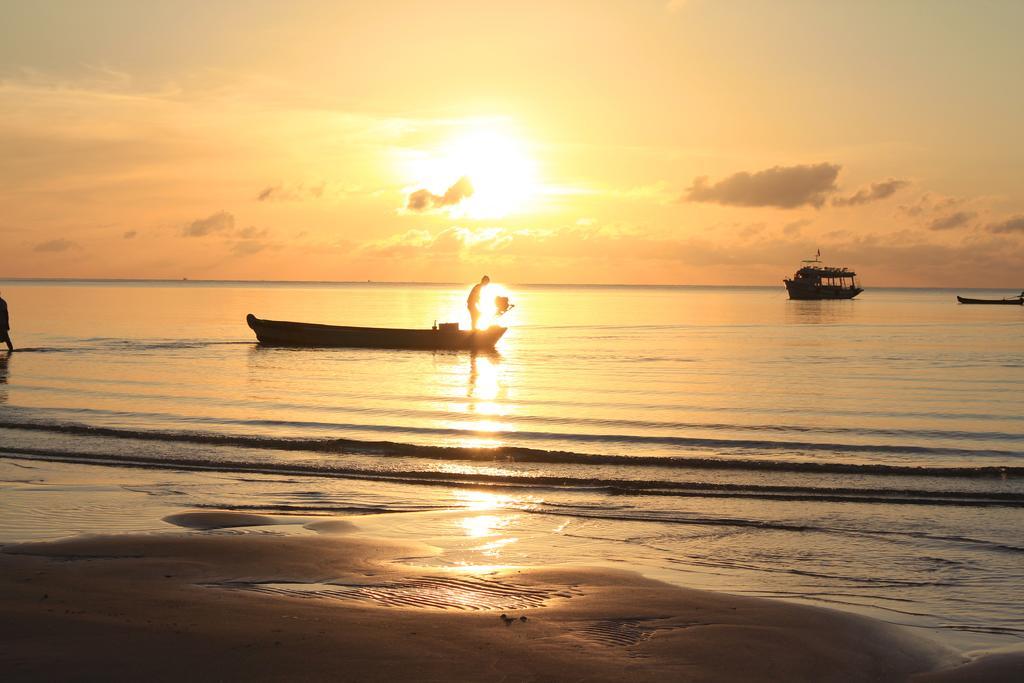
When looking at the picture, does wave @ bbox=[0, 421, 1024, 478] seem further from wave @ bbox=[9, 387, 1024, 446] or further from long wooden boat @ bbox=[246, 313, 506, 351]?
long wooden boat @ bbox=[246, 313, 506, 351]

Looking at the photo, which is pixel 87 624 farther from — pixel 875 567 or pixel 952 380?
pixel 952 380

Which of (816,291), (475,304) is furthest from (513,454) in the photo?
(816,291)

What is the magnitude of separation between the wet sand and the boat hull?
461 feet

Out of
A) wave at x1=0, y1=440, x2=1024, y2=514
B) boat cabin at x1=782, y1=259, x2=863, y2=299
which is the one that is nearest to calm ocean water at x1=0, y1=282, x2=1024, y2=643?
wave at x1=0, y1=440, x2=1024, y2=514

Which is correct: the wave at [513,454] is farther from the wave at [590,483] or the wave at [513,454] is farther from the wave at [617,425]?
the wave at [617,425]

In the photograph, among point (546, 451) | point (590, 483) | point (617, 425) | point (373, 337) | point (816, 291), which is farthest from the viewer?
point (816, 291)

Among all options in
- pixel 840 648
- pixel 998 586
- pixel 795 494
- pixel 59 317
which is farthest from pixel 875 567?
pixel 59 317

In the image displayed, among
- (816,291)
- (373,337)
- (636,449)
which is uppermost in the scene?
(816,291)

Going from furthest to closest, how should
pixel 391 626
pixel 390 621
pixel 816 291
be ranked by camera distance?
1. pixel 816 291
2. pixel 390 621
3. pixel 391 626

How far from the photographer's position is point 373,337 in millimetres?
45469

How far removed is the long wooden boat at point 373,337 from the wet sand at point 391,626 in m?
36.1

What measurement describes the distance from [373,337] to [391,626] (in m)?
39.0

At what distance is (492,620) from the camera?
7199 mm

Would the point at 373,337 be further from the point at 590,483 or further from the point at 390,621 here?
the point at 390,621
